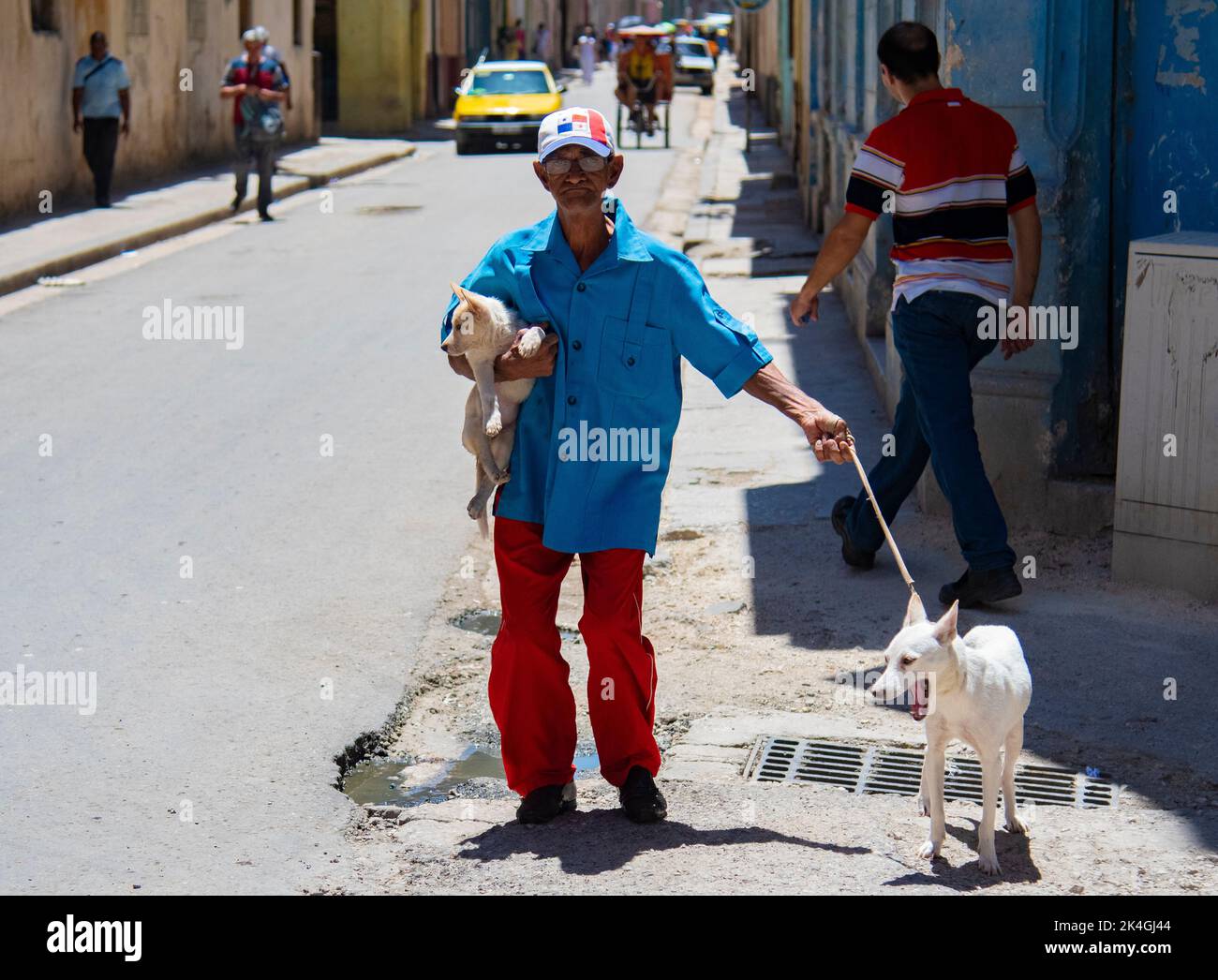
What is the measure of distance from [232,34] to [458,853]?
2616 centimetres

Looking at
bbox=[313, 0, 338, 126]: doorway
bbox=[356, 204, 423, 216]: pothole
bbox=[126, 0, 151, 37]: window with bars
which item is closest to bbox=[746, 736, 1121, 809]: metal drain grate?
bbox=[356, 204, 423, 216]: pothole

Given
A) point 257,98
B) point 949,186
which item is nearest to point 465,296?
point 949,186

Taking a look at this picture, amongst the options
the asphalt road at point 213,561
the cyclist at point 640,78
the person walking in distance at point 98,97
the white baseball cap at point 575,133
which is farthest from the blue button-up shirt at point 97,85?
the white baseball cap at point 575,133

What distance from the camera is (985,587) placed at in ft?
20.0

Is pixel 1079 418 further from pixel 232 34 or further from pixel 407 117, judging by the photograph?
pixel 407 117

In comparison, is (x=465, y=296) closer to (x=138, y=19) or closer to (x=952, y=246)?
(x=952, y=246)

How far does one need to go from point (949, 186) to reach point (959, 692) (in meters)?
2.71

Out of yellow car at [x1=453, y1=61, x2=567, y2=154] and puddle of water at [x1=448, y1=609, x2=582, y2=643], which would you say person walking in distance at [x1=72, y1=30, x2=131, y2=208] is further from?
puddle of water at [x1=448, y1=609, x2=582, y2=643]

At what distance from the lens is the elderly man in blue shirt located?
4.34 m

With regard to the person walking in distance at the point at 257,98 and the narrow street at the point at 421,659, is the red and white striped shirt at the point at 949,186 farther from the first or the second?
the person walking in distance at the point at 257,98

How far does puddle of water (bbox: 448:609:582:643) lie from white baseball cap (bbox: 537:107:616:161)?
235 centimetres

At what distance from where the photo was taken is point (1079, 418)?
7.10 m

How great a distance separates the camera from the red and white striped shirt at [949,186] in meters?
6.12

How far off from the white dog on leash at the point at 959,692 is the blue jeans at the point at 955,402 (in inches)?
76.9
